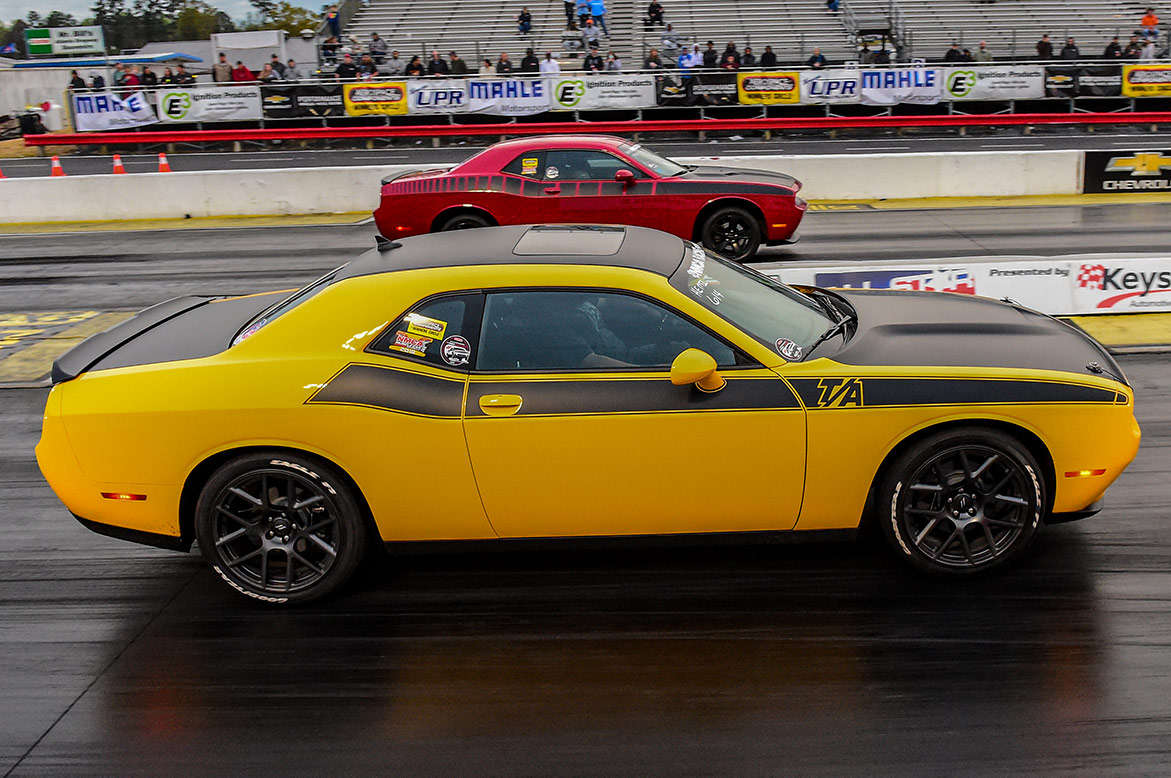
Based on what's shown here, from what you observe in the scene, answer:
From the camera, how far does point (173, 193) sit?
18.4m

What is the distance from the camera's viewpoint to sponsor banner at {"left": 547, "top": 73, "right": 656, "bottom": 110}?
94.5 ft

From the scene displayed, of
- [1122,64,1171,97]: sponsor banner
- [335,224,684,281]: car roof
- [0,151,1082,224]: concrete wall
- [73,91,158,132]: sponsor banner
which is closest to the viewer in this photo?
[335,224,684,281]: car roof

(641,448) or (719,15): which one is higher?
(719,15)

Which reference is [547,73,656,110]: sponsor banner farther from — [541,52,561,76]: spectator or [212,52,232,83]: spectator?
[212,52,232,83]: spectator

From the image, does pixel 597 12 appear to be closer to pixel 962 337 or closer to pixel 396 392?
pixel 962 337

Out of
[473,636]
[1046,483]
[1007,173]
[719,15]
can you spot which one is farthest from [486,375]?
[719,15]

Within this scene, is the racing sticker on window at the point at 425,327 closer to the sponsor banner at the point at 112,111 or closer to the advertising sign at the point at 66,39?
the sponsor banner at the point at 112,111

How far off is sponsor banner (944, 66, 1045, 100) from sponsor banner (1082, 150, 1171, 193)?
1158cm

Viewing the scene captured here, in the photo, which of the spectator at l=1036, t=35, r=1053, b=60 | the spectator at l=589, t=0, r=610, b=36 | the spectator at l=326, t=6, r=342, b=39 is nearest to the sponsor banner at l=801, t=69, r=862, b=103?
the spectator at l=1036, t=35, r=1053, b=60

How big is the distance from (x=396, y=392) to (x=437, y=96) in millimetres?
26178

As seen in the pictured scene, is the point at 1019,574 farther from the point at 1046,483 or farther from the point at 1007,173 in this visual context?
the point at 1007,173

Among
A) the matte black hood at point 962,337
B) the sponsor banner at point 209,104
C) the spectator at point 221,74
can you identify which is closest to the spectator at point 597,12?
the sponsor banner at point 209,104

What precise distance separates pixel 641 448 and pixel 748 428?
1.54 ft

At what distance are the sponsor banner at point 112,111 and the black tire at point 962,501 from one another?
29840 mm
